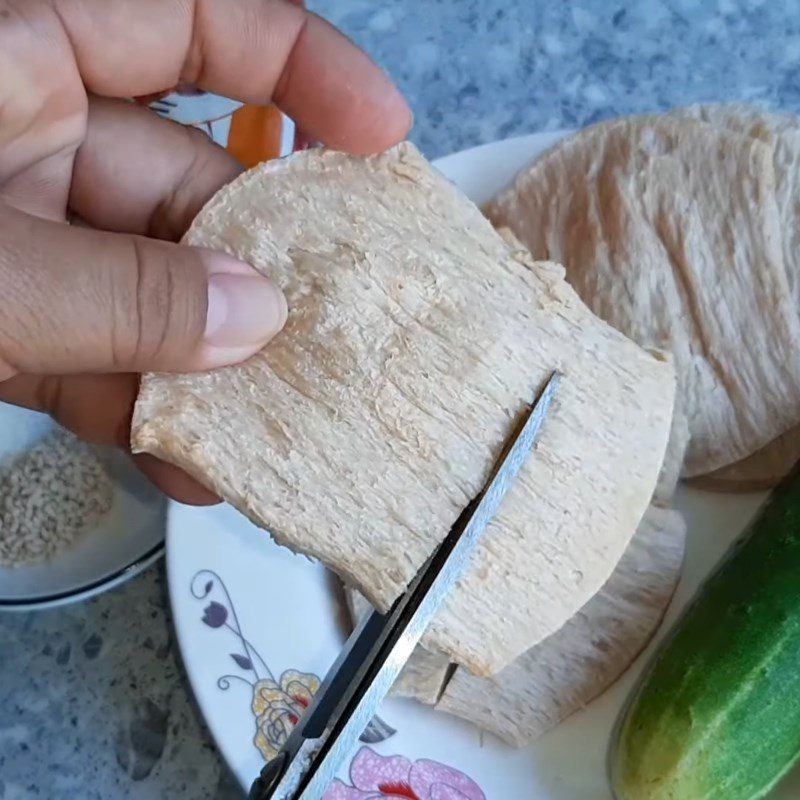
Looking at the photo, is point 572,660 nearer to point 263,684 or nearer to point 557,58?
point 263,684

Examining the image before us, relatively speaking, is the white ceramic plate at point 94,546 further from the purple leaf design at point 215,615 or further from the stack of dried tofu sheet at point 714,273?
the stack of dried tofu sheet at point 714,273

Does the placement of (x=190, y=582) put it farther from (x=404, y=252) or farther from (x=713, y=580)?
(x=713, y=580)

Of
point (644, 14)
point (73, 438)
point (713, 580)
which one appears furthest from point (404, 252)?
point (644, 14)

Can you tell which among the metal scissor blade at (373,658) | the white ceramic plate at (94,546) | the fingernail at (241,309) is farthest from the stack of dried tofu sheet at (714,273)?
the white ceramic plate at (94,546)

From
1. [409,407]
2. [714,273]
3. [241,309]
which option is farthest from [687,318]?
[241,309]

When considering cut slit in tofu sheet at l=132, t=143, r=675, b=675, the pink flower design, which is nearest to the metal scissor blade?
cut slit in tofu sheet at l=132, t=143, r=675, b=675
